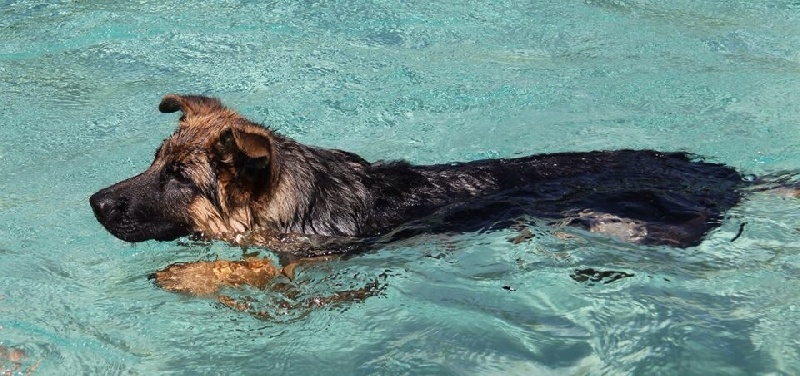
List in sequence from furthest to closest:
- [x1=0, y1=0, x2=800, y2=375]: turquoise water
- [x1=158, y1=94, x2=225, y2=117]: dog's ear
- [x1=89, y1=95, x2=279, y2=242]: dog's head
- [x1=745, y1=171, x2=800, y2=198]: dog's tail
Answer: [x1=745, y1=171, x2=800, y2=198]: dog's tail → [x1=158, y1=94, x2=225, y2=117]: dog's ear → [x1=89, y1=95, x2=279, y2=242]: dog's head → [x1=0, y1=0, x2=800, y2=375]: turquoise water

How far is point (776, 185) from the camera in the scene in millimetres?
7852

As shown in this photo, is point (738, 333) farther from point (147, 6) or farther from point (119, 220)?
point (147, 6)

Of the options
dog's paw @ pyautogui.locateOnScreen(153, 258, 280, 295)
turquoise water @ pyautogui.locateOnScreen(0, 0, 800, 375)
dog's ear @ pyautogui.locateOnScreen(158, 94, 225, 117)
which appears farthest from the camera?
dog's ear @ pyautogui.locateOnScreen(158, 94, 225, 117)

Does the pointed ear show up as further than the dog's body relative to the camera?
No

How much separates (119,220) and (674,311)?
375 cm

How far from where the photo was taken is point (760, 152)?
9.18 meters

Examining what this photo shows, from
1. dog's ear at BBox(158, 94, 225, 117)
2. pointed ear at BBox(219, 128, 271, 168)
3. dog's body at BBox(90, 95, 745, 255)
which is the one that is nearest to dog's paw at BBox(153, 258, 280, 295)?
dog's body at BBox(90, 95, 745, 255)

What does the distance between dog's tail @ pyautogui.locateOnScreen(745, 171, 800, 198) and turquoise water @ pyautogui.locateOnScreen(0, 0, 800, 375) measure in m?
0.15

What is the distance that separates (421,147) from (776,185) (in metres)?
3.27

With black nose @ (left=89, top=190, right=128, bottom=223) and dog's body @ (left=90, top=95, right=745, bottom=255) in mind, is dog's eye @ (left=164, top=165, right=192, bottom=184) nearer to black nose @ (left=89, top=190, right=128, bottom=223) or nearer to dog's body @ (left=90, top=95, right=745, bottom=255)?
dog's body @ (left=90, top=95, right=745, bottom=255)

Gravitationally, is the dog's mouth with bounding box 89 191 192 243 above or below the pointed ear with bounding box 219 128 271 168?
below

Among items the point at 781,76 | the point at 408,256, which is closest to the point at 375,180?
the point at 408,256

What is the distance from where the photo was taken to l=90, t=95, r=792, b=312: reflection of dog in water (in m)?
6.52

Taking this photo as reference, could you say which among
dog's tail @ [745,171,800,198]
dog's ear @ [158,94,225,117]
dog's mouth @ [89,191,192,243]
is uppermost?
dog's ear @ [158,94,225,117]
